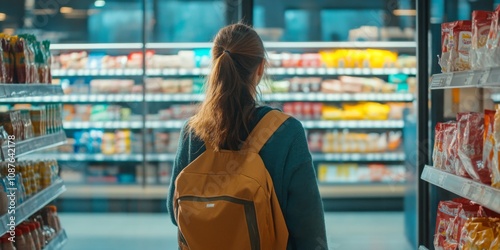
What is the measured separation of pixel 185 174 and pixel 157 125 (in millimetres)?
5054

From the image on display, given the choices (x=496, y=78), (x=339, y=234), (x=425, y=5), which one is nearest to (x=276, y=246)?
(x=496, y=78)

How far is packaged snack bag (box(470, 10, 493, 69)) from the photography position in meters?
2.26

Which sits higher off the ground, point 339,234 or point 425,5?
point 425,5

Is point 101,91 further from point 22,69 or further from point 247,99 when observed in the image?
point 247,99

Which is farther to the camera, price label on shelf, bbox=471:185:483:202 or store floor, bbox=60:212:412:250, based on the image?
store floor, bbox=60:212:412:250

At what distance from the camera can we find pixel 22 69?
3.34 m

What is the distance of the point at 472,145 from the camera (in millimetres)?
2389

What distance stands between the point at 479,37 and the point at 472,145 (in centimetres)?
35

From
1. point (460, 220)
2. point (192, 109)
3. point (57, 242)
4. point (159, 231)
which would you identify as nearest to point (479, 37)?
point (460, 220)

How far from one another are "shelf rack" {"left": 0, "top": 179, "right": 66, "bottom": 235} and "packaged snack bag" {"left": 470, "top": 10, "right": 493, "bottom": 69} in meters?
1.78

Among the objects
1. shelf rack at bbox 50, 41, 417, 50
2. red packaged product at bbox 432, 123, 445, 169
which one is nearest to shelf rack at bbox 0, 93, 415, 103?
shelf rack at bbox 50, 41, 417, 50

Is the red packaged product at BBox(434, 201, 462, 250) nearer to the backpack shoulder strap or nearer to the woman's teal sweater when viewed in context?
the woman's teal sweater

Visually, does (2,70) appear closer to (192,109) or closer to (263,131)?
(263,131)

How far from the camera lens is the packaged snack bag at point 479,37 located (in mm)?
2261
